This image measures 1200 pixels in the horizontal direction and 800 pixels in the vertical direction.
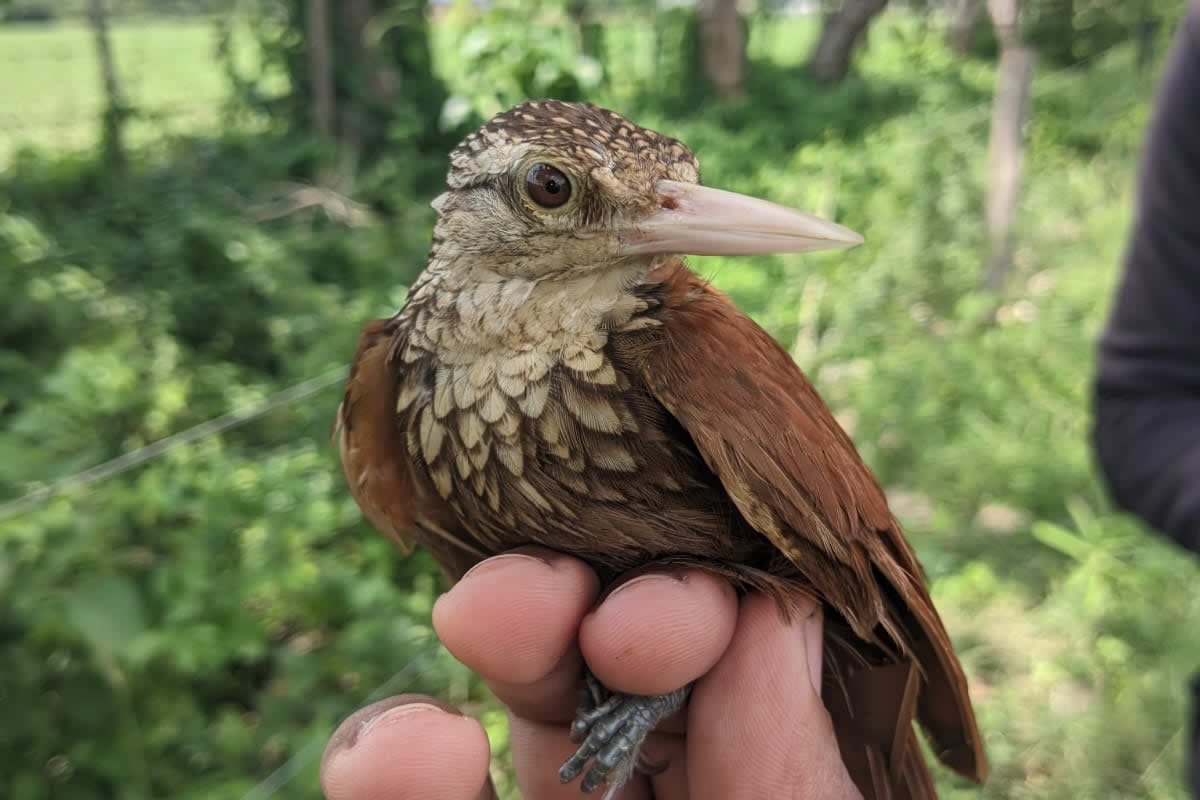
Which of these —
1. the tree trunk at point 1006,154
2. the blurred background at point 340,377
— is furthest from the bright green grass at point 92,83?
the tree trunk at point 1006,154

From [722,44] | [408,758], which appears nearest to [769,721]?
[408,758]

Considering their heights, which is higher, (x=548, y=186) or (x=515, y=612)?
(x=548, y=186)

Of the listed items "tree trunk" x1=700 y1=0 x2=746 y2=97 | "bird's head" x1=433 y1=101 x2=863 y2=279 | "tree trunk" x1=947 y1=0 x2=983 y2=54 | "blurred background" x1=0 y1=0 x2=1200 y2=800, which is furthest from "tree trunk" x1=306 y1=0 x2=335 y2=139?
"tree trunk" x1=947 y1=0 x2=983 y2=54

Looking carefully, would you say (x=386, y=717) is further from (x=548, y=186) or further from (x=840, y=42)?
(x=840, y=42)

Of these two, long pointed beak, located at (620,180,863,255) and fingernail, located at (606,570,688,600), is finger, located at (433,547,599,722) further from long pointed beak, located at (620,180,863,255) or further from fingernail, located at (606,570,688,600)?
long pointed beak, located at (620,180,863,255)

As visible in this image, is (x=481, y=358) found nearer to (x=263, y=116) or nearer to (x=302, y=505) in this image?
(x=302, y=505)

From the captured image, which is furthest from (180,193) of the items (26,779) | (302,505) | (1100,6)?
(1100,6)

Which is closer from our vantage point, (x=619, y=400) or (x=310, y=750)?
(x=619, y=400)

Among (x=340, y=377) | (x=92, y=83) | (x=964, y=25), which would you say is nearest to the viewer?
(x=340, y=377)
